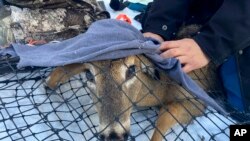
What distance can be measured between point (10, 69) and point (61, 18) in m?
0.43

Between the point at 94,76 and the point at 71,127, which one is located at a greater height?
the point at 94,76

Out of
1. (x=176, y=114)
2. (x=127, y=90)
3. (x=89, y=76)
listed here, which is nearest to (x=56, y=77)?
(x=89, y=76)

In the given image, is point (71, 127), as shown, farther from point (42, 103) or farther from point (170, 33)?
point (170, 33)

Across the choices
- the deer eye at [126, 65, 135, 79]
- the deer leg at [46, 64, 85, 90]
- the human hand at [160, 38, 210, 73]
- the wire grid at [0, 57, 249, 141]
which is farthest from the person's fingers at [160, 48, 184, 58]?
the deer leg at [46, 64, 85, 90]

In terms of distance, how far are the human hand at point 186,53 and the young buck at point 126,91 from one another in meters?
0.08

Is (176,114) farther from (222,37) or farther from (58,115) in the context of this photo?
(58,115)

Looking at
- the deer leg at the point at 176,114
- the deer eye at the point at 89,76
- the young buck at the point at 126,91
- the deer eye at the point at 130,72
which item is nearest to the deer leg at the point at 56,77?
the young buck at the point at 126,91

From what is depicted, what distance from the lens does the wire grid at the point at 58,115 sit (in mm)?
1658

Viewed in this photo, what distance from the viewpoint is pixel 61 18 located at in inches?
86.9

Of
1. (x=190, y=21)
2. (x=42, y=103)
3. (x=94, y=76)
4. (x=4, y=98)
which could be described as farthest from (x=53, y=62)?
(x=190, y=21)

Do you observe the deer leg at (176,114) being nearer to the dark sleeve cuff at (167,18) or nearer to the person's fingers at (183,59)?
the person's fingers at (183,59)

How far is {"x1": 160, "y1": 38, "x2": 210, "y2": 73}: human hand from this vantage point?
1.63 m

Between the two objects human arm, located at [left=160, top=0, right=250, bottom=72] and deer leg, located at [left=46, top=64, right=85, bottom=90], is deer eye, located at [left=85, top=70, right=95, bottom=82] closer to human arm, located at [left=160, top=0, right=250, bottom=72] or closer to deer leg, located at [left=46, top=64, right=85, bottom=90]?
deer leg, located at [left=46, top=64, right=85, bottom=90]

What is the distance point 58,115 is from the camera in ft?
5.88
